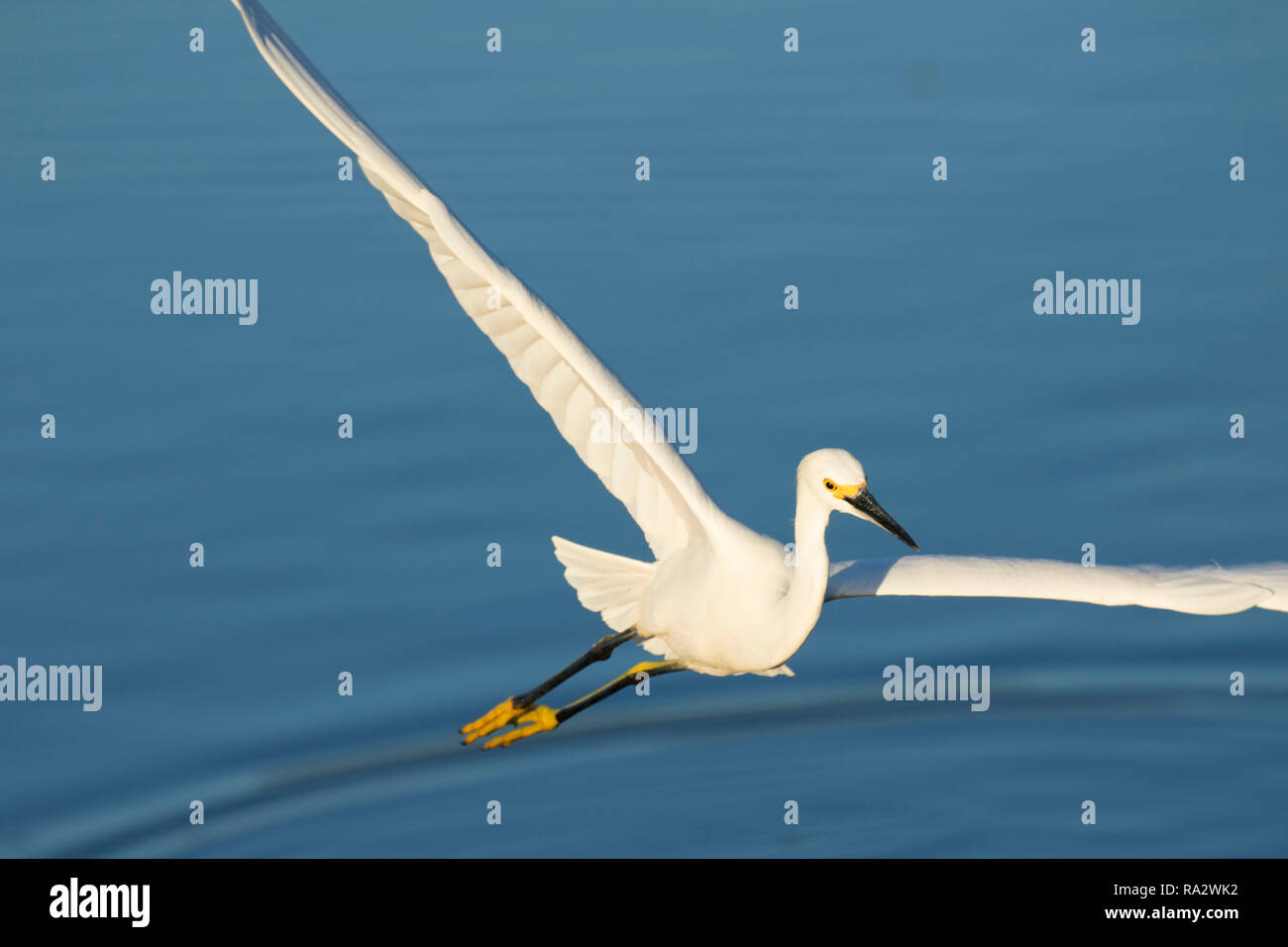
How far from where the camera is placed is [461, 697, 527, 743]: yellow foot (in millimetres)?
14180

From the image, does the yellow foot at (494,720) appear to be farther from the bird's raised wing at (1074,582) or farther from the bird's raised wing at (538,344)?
the bird's raised wing at (1074,582)

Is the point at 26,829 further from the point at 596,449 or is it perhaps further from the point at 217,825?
the point at 596,449

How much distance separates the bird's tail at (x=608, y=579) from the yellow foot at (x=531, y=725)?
883mm

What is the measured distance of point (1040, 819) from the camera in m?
15.9

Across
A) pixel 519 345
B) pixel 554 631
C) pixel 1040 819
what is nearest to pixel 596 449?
pixel 519 345

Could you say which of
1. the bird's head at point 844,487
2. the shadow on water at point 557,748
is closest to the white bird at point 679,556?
the bird's head at point 844,487

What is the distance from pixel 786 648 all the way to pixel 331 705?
5.19m

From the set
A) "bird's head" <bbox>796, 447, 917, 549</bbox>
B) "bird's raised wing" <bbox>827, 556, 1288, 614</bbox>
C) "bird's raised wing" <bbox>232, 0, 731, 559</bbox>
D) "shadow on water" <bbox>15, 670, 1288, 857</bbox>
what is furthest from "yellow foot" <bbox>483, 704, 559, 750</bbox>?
"bird's head" <bbox>796, 447, 917, 549</bbox>

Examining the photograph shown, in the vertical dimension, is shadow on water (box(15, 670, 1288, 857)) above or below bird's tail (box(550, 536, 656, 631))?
below

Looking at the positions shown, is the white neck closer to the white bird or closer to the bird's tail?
the white bird

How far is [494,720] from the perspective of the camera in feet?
46.8

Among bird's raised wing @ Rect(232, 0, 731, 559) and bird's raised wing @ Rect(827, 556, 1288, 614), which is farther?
bird's raised wing @ Rect(827, 556, 1288, 614)

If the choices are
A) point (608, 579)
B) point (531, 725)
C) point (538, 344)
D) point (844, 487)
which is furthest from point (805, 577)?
point (531, 725)

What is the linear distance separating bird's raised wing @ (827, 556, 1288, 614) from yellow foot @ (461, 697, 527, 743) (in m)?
2.55
